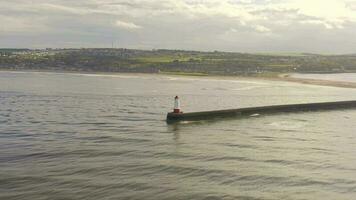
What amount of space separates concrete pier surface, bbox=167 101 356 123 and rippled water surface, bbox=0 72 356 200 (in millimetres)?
1178

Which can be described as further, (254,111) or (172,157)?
(254,111)

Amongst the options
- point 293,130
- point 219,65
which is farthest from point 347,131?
point 219,65

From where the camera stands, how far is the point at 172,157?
2238 cm

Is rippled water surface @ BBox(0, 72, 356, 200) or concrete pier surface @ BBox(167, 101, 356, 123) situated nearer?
rippled water surface @ BBox(0, 72, 356, 200)

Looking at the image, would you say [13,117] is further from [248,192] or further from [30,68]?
[30,68]

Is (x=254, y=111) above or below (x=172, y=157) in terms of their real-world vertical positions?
above

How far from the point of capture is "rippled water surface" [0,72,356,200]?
1680cm

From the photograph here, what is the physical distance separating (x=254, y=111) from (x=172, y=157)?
1797 centimetres

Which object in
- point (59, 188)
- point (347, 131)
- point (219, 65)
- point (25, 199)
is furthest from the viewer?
point (219, 65)

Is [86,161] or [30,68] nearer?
[86,161]

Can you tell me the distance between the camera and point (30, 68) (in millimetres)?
167125

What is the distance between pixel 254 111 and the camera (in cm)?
3922

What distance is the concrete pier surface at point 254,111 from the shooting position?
114 feet

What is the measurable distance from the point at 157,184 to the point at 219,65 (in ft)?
445
